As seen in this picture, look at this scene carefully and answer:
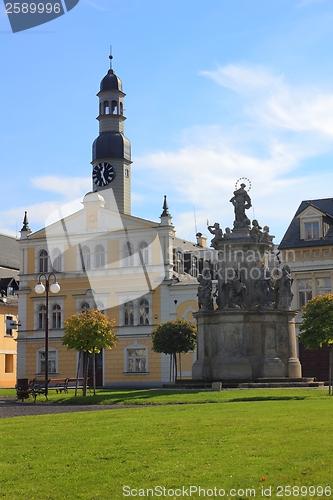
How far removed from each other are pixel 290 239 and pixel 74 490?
45849mm

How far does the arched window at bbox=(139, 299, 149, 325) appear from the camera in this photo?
61500 mm

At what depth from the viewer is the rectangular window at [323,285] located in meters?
52.9

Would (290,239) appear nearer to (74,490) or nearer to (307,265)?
(307,265)

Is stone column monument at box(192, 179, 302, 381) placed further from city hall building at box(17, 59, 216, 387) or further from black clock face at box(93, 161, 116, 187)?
black clock face at box(93, 161, 116, 187)

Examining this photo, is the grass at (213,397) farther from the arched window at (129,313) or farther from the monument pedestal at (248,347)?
the arched window at (129,313)

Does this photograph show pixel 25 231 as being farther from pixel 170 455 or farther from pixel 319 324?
pixel 170 455

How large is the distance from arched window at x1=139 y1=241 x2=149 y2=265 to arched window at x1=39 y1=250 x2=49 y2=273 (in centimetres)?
818

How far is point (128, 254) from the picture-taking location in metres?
62.9

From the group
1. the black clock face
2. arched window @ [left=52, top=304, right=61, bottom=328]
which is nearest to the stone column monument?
arched window @ [left=52, top=304, right=61, bottom=328]

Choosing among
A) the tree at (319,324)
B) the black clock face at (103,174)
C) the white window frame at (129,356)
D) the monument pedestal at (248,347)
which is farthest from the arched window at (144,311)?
the tree at (319,324)

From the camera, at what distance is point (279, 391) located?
28.1 m

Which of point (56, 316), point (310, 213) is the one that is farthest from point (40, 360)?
point (310, 213)

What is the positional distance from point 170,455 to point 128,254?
167 feet

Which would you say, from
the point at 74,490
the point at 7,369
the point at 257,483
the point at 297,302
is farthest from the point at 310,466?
the point at 7,369
